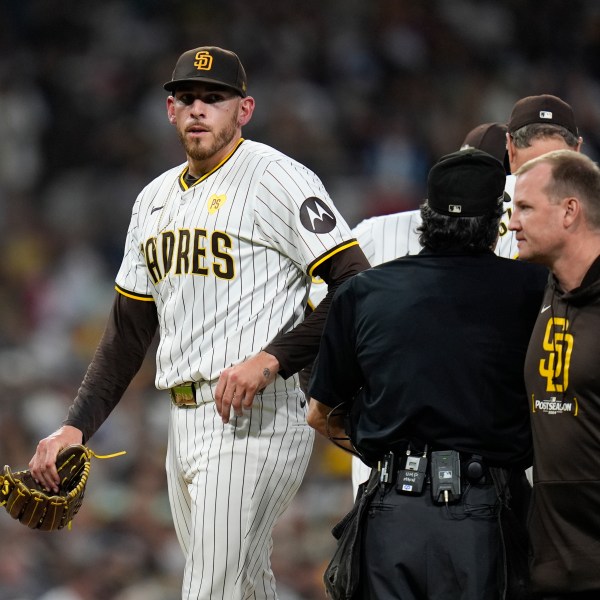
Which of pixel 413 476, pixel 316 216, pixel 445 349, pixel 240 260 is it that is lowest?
pixel 413 476

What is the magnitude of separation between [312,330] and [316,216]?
1.23ft

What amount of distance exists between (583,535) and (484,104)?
7125 mm

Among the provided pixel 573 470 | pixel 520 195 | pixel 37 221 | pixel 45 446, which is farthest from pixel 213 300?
pixel 37 221

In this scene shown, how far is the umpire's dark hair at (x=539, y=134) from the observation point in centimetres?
443

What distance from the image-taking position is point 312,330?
3689mm

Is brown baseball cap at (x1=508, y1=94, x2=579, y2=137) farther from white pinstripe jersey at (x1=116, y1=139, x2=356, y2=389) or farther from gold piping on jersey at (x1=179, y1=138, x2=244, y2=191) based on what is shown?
gold piping on jersey at (x1=179, y1=138, x2=244, y2=191)

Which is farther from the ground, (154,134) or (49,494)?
(154,134)

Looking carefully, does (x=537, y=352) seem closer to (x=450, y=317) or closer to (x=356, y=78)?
(x=450, y=317)

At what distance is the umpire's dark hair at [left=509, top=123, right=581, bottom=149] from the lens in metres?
4.43

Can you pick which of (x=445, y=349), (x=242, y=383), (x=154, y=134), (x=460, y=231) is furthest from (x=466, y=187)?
(x=154, y=134)

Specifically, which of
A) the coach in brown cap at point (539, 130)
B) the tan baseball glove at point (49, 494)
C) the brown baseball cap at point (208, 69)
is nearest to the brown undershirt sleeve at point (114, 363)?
the tan baseball glove at point (49, 494)

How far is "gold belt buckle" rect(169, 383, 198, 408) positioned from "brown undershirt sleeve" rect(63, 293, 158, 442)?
1.08 ft

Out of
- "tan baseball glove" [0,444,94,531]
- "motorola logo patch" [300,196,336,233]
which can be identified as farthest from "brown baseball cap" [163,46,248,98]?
"tan baseball glove" [0,444,94,531]

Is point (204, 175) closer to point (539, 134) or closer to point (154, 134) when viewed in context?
point (539, 134)
